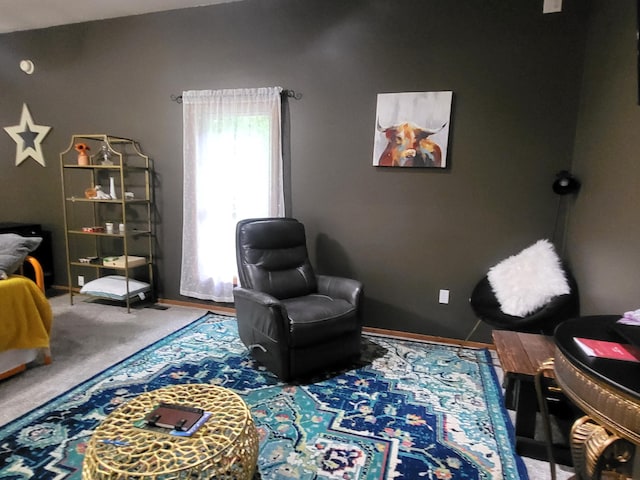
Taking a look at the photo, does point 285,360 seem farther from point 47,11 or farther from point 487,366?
point 47,11

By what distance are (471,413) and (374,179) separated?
1904mm

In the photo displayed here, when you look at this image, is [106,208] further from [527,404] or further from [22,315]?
[527,404]

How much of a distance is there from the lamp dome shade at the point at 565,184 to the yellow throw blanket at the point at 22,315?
3.61 metres

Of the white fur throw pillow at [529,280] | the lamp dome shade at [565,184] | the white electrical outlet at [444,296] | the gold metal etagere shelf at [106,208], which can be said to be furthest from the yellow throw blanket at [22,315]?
the lamp dome shade at [565,184]

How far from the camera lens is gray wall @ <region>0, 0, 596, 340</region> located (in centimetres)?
282

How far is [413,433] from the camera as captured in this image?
194cm

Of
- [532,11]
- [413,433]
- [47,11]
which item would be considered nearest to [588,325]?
[413,433]

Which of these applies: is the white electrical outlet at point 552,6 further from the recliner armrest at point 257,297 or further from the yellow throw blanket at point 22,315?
the yellow throw blanket at point 22,315

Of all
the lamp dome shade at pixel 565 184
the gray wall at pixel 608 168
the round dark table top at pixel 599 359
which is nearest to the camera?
the round dark table top at pixel 599 359

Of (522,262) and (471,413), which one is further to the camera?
(522,262)

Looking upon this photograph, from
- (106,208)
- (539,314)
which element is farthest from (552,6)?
(106,208)

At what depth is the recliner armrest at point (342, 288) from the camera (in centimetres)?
272

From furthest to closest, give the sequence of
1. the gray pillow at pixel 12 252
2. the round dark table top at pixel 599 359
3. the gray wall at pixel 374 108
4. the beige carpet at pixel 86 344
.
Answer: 1. the gray wall at pixel 374 108
2. the gray pillow at pixel 12 252
3. the beige carpet at pixel 86 344
4. the round dark table top at pixel 599 359

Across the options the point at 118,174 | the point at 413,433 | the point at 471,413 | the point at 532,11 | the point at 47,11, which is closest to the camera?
the point at 413,433
